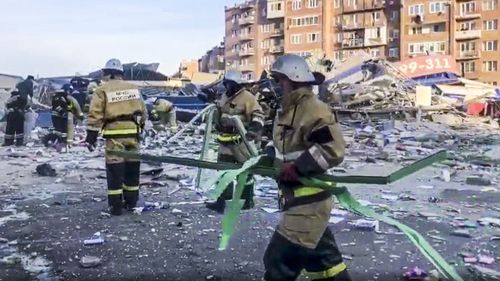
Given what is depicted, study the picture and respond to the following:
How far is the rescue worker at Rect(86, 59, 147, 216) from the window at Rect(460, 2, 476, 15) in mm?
69359

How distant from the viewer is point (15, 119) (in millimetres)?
15305

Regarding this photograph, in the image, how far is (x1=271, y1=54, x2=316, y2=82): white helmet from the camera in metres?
3.62

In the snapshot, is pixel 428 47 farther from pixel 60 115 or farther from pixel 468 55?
pixel 60 115

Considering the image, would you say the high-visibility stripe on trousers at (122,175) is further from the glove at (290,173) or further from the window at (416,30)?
the window at (416,30)

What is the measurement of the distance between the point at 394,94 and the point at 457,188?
903 inches

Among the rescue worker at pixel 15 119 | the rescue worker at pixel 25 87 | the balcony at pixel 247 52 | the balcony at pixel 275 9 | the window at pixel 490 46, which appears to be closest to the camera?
the rescue worker at pixel 15 119

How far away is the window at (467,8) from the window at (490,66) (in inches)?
246

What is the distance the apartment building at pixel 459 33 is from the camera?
68.2m

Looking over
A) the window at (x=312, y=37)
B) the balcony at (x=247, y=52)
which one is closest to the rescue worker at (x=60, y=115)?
the window at (x=312, y=37)

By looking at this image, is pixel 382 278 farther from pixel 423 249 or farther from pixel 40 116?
pixel 40 116

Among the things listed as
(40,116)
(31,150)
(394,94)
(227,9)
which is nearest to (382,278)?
(31,150)

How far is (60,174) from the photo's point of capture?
1059cm

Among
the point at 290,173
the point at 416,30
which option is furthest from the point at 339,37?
the point at 290,173

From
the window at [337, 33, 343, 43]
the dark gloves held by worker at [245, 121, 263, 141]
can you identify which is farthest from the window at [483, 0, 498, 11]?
the dark gloves held by worker at [245, 121, 263, 141]
